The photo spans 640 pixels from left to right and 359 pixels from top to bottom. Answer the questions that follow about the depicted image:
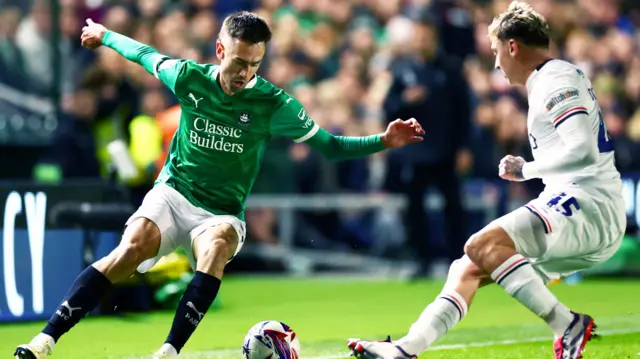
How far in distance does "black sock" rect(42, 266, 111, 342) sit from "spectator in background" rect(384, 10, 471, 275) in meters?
7.82

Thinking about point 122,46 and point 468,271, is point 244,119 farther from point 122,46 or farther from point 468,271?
point 468,271

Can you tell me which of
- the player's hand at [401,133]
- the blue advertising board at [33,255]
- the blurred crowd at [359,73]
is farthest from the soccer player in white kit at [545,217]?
the blurred crowd at [359,73]

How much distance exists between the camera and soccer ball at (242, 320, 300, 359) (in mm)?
6770

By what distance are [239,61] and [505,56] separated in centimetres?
155

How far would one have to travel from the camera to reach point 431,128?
47.8ft

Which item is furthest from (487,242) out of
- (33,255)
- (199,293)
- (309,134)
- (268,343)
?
(33,255)

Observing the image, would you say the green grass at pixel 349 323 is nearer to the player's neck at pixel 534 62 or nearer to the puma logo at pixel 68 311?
the puma logo at pixel 68 311

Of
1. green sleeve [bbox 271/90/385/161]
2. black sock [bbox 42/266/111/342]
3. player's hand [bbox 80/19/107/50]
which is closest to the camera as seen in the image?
black sock [bbox 42/266/111/342]

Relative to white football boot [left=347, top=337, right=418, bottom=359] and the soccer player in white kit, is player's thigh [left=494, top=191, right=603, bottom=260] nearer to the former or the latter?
the soccer player in white kit

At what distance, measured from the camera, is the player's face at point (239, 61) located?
23.1ft

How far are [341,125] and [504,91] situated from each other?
2229 millimetres

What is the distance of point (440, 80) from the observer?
1458 cm

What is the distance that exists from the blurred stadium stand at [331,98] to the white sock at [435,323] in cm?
731

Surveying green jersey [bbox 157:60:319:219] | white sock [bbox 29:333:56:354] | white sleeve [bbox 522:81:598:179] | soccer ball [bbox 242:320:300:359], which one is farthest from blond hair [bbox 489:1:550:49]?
white sock [bbox 29:333:56:354]
